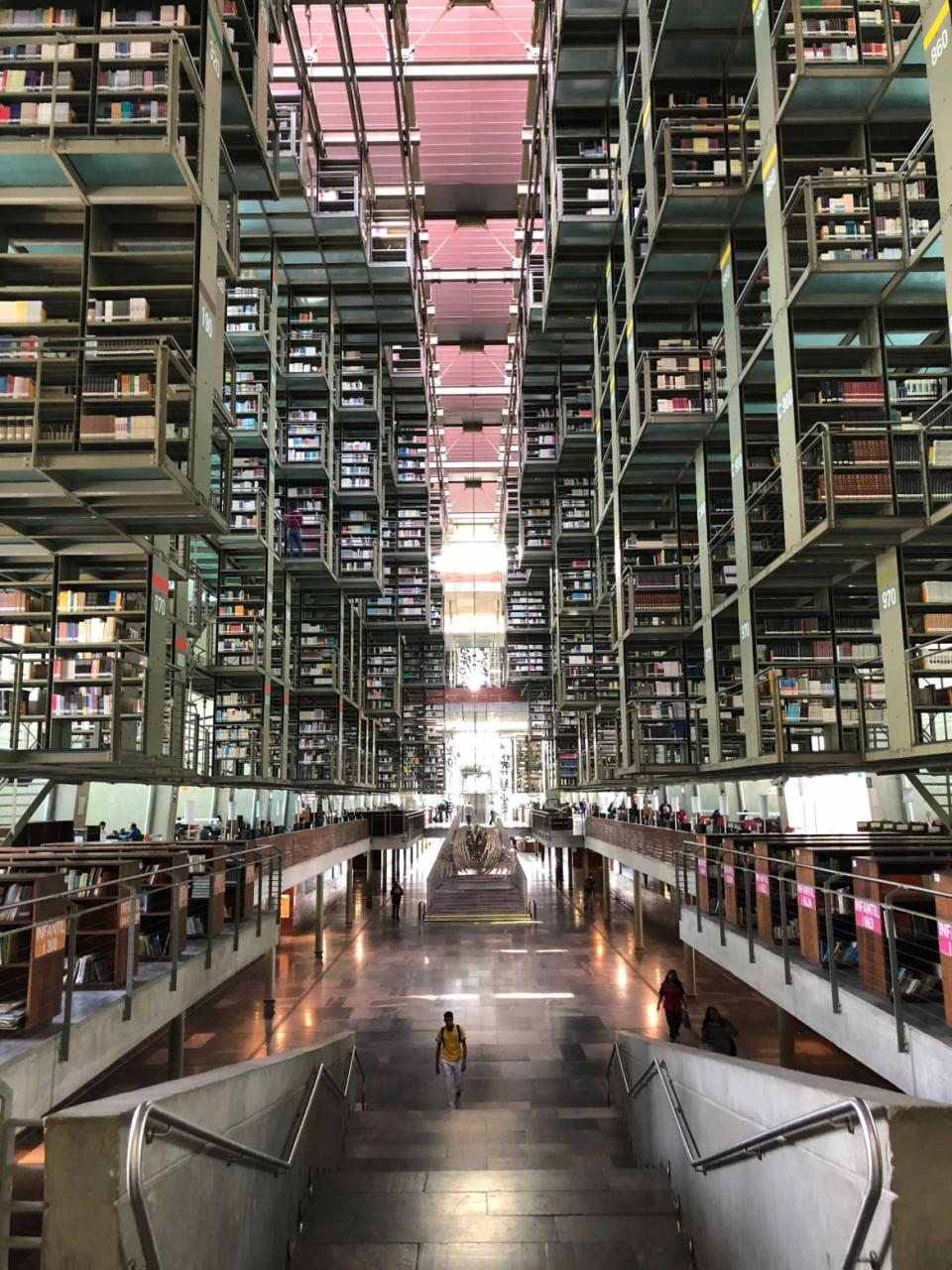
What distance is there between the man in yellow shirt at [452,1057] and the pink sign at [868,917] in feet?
15.0

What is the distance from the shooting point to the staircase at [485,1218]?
13.2 ft

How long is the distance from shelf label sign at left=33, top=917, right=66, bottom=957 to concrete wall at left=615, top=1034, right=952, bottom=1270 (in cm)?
294

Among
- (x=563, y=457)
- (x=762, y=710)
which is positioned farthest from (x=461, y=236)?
(x=762, y=710)

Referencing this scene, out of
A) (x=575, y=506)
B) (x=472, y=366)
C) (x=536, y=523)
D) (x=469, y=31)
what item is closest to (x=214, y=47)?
(x=469, y=31)

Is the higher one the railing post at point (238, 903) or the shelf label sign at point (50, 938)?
the shelf label sign at point (50, 938)

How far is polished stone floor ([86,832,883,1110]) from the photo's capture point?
30.0ft

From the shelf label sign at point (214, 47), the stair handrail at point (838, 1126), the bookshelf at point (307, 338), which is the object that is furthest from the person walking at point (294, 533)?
the stair handrail at point (838, 1126)

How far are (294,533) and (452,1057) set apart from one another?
10.1 metres

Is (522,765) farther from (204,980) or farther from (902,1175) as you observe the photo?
(902,1175)

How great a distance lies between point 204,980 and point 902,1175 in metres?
5.03

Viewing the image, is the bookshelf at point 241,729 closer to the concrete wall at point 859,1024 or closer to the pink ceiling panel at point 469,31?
the concrete wall at point 859,1024

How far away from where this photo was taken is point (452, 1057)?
8164 millimetres

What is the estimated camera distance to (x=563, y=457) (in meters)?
20.3

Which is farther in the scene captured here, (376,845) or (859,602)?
(376,845)
